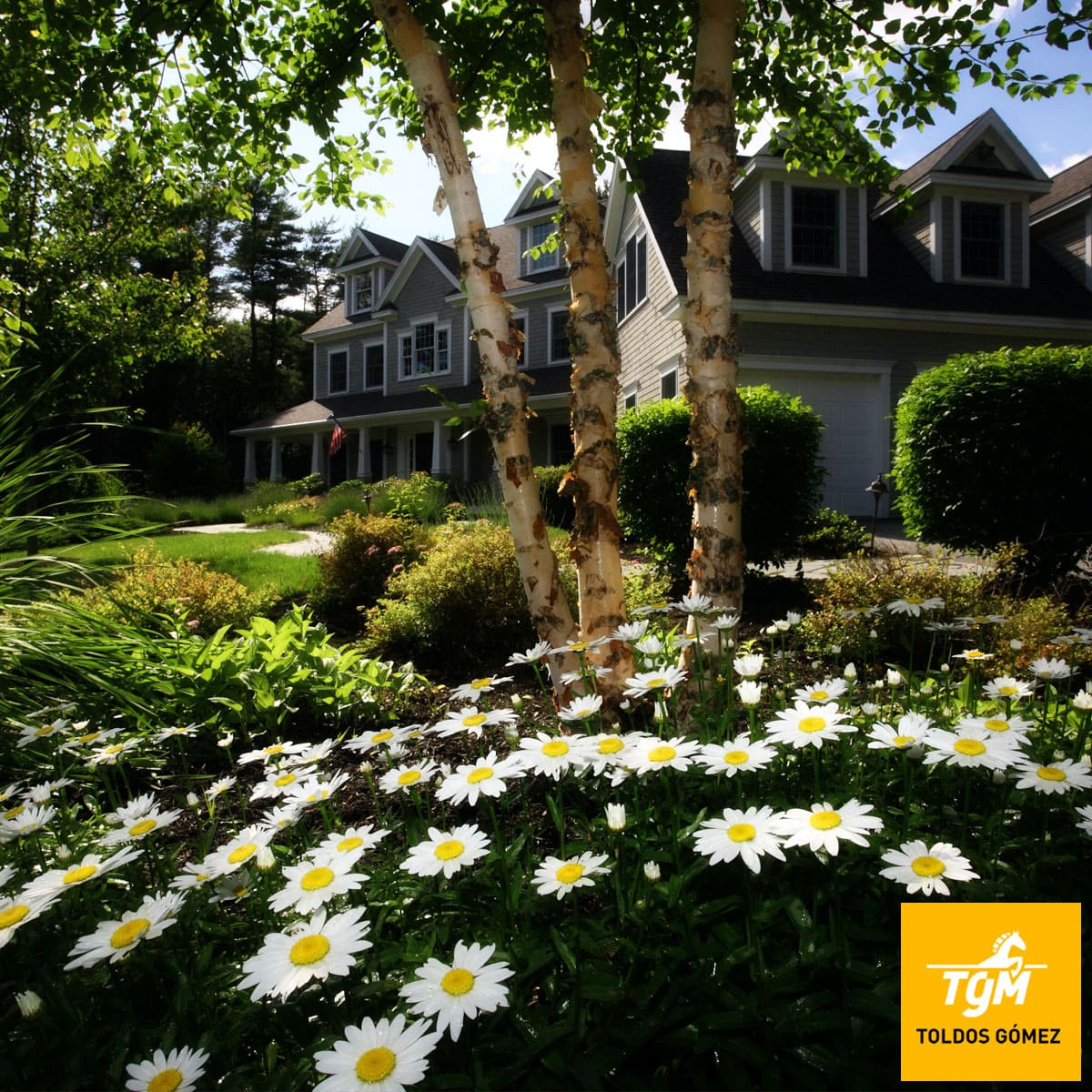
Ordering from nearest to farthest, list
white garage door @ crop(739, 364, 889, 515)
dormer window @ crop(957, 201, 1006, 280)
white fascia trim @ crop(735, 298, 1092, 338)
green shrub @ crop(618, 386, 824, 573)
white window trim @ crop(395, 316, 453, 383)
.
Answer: green shrub @ crop(618, 386, 824, 573) < white fascia trim @ crop(735, 298, 1092, 338) < white garage door @ crop(739, 364, 889, 515) < dormer window @ crop(957, 201, 1006, 280) < white window trim @ crop(395, 316, 453, 383)

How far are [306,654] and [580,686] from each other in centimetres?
156

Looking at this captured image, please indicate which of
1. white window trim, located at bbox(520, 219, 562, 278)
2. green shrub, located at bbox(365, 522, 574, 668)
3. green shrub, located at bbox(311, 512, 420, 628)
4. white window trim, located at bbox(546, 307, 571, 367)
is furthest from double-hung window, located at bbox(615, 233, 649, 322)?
green shrub, located at bbox(365, 522, 574, 668)

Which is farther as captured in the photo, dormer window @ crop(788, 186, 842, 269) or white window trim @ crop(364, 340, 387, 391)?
white window trim @ crop(364, 340, 387, 391)

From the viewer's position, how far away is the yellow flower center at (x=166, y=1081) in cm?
100

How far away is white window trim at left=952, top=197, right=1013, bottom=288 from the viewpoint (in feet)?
41.3

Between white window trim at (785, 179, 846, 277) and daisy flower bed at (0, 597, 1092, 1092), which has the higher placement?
white window trim at (785, 179, 846, 277)

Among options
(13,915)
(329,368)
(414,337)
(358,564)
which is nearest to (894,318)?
(358,564)

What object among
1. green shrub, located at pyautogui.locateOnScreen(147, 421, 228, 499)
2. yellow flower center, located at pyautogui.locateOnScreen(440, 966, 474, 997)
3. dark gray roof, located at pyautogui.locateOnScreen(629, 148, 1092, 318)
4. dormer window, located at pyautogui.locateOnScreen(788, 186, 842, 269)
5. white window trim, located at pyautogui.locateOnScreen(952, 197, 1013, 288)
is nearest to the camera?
yellow flower center, located at pyautogui.locateOnScreen(440, 966, 474, 997)

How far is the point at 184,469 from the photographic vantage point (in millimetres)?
21844

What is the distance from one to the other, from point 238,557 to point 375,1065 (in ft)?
27.2

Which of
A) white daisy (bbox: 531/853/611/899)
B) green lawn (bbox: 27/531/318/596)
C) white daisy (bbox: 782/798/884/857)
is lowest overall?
white daisy (bbox: 531/853/611/899)

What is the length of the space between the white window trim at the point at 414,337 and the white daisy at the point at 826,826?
2010 cm

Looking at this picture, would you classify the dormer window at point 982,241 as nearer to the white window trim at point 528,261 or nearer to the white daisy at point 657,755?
the white window trim at point 528,261

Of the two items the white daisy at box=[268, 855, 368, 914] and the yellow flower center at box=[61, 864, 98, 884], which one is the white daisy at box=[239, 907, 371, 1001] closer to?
the white daisy at box=[268, 855, 368, 914]
